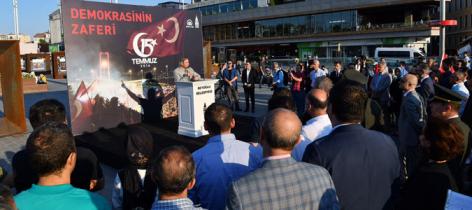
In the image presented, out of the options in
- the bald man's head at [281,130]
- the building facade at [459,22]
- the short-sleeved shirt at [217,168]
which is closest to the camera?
the bald man's head at [281,130]

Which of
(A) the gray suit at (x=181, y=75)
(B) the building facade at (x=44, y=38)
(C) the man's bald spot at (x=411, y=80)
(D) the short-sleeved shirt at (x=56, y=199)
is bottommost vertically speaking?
(D) the short-sleeved shirt at (x=56, y=199)

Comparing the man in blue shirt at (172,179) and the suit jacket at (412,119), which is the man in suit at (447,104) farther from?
the man in blue shirt at (172,179)

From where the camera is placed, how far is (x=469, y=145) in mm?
3977

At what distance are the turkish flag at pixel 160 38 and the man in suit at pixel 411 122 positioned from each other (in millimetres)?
7320

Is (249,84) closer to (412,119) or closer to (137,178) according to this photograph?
(412,119)

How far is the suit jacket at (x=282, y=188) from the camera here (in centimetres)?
221

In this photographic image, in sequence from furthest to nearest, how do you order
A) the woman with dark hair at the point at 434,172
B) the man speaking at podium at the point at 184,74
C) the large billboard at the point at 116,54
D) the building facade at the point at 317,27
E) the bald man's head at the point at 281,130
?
the building facade at the point at 317,27
the man speaking at podium at the point at 184,74
the large billboard at the point at 116,54
the woman with dark hair at the point at 434,172
the bald man's head at the point at 281,130

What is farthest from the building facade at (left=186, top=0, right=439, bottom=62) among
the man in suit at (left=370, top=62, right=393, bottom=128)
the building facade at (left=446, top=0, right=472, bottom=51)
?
the man in suit at (left=370, top=62, right=393, bottom=128)

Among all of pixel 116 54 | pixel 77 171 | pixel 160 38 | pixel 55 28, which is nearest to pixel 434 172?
pixel 77 171

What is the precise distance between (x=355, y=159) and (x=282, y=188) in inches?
27.9

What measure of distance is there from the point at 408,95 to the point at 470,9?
63979 millimetres

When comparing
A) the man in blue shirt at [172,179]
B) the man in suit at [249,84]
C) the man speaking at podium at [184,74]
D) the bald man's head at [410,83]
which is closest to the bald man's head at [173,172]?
the man in blue shirt at [172,179]

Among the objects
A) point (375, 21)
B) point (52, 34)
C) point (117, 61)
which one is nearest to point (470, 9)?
point (375, 21)

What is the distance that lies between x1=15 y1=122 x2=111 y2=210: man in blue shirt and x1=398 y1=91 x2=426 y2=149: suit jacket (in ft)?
14.6
